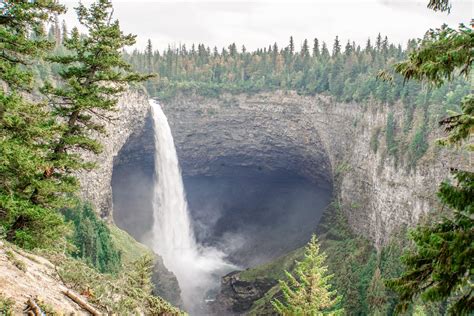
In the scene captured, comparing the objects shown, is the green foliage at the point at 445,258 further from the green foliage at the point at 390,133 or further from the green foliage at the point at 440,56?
the green foliage at the point at 390,133

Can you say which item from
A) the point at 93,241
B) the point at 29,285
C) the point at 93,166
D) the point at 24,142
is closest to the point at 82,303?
the point at 29,285

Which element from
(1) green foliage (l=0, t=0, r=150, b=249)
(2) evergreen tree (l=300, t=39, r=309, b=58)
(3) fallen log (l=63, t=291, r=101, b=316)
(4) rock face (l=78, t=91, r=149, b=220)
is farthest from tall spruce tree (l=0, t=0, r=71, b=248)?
(2) evergreen tree (l=300, t=39, r=309, b=58)

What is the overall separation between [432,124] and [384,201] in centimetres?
1137

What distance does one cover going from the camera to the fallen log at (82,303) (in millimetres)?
10586

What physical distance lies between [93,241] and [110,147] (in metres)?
17.5

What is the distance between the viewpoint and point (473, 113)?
24.4ft

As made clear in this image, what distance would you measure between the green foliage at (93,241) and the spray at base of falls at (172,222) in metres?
19.4

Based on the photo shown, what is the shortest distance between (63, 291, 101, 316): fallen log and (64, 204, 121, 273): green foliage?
34.6 meters

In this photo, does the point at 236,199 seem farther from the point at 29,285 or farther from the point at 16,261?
the point at 29,285

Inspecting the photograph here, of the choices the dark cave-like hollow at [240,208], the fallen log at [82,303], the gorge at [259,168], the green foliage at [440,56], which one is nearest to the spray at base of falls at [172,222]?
the gorge at [259,168]

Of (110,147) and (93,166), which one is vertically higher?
(93,166)

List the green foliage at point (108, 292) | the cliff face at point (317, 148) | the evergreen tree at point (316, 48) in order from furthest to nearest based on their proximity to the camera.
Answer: the evergreen tree at point (316, 48) < the cliff face at point (317, 148) < the green foliage at point (108, 292)

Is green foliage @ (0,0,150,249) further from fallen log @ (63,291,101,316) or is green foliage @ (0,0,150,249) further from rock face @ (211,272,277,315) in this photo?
rock face @ (211,272,277,315)

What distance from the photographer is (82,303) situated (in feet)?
35.0
